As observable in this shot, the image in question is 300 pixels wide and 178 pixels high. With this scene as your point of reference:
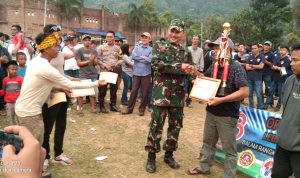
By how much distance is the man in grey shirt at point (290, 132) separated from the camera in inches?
115

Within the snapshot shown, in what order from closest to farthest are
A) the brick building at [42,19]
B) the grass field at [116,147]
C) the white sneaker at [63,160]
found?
the grass field at [116,147]
the white sneaker at [63,160]
the brick building at [42,19]

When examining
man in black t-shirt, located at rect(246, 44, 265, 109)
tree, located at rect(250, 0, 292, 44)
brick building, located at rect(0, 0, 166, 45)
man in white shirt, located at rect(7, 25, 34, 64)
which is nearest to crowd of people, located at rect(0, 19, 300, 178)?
man in white shirt, located at rect(7, 25, 34, 64)

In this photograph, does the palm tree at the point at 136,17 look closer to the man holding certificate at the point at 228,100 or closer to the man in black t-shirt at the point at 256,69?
the man in black t-shirt at the point at 256,69

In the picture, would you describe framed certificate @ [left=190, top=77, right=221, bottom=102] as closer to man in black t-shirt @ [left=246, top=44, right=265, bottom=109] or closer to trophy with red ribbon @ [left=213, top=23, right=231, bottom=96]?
trophy with red ribbon @ [left=213, top=23, right=231, bottom=96]

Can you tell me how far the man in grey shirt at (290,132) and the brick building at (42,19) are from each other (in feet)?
147

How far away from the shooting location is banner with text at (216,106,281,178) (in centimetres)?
420

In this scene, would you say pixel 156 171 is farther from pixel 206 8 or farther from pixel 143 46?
pixel 206 8

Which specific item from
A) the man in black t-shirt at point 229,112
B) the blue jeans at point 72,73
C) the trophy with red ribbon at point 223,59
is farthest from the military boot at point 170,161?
the blue jeans at point 72,73

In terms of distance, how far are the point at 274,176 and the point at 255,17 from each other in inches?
1482

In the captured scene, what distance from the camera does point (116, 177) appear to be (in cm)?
434

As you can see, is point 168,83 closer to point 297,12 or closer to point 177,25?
point 177,25

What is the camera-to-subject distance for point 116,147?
18.2 feet

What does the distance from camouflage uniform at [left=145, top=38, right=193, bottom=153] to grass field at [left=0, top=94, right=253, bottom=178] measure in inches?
21.8

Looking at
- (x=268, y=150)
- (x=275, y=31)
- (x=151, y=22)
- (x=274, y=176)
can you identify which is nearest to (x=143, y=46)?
(x=268, y=150)
